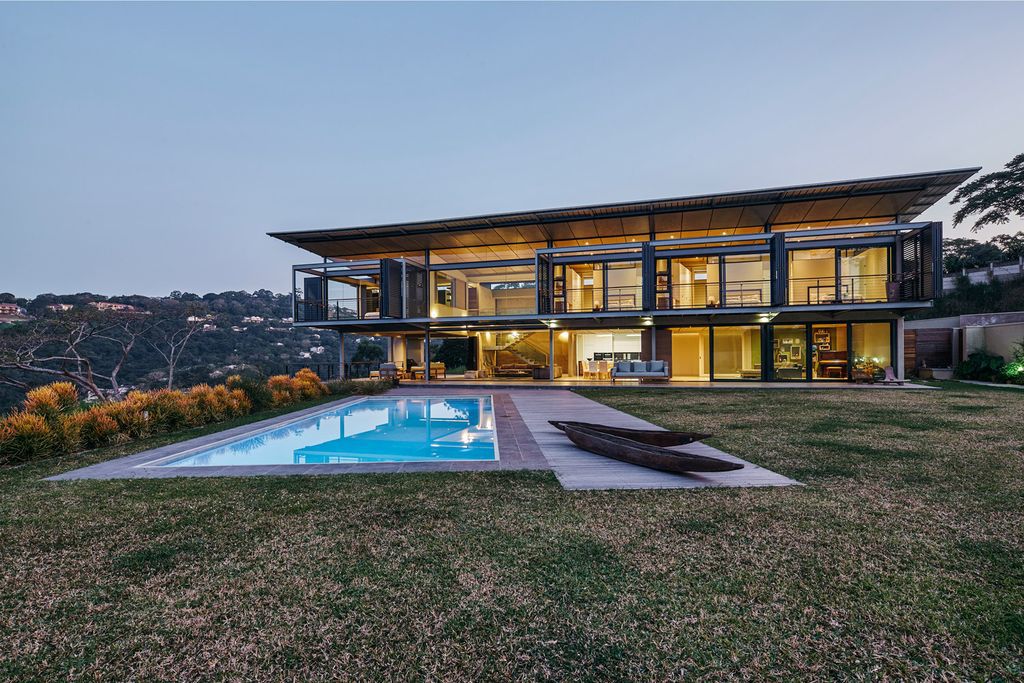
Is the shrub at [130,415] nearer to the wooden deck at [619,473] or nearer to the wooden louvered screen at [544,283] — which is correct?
the wooden deck at [619,473]

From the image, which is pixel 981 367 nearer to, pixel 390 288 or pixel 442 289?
pixel 442 289

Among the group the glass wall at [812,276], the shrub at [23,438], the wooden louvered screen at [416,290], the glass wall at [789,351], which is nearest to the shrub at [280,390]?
the shrub at [23,438]

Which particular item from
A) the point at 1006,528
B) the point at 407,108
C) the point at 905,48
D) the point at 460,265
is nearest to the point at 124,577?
the point at 1006,528

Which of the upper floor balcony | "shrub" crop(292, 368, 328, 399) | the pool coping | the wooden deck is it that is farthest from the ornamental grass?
the upper floor balcony

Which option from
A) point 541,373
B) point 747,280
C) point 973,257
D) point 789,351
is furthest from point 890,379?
point 973,257

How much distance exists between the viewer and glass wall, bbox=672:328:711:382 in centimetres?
1700

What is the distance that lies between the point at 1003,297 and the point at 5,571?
34923 millimetres

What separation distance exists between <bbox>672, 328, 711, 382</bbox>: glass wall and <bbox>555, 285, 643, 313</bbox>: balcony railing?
7.96 feet

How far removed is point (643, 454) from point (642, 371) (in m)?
11.4

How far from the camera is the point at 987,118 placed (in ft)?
109

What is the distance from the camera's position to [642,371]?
15.4 metres

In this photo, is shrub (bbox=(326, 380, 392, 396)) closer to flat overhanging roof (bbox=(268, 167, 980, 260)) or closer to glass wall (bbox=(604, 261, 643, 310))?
flat overhanging roof (bbox=(268, 167, 980, 260))

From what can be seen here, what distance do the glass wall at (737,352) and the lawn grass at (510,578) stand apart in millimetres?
12021

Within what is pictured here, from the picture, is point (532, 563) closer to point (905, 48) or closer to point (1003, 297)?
point (905, 48)
